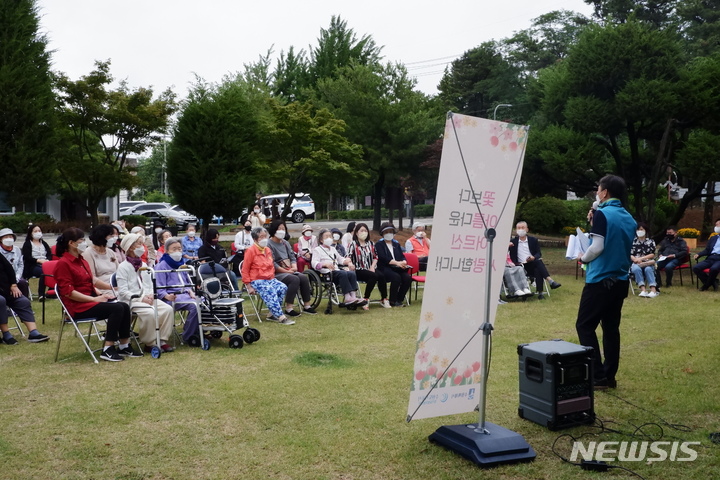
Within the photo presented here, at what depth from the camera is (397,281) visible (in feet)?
35.5

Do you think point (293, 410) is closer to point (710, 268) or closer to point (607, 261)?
point (607, 261)

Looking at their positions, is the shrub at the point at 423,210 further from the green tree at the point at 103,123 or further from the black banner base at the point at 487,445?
the black banner base at the point at 487,445

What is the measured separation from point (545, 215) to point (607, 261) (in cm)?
2189

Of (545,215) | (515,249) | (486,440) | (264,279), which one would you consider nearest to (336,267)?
(264,279)

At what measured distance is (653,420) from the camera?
4828 millimetres

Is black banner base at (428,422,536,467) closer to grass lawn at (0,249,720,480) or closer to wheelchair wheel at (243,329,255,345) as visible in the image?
grass lawn at (0,249,720,480)

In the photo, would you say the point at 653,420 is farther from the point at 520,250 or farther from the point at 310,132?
the point at 310,132

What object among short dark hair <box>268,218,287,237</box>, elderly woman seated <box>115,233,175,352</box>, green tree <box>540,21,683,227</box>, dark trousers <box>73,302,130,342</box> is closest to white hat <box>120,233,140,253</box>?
elderly woman seated <box>115,233,175,352</box>

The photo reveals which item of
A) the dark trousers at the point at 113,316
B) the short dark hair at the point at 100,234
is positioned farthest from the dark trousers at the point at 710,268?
the short dark hair at the point at 100,234

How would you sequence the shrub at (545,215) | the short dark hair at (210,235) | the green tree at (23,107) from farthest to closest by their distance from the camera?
the shrub at (545,215), the green tree at (23,107), the short dark hair at (210,235)

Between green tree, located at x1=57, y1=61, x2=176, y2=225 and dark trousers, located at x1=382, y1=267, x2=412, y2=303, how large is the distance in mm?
13765

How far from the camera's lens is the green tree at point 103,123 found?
68.8ft

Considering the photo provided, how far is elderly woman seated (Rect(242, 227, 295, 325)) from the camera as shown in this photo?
30.4ft

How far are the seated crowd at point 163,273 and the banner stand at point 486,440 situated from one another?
13.3 feet
